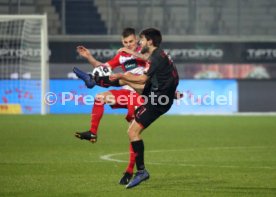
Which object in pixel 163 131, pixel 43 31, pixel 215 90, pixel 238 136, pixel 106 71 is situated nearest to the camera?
pixel 106 71

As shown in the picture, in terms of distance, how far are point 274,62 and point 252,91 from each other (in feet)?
6.61

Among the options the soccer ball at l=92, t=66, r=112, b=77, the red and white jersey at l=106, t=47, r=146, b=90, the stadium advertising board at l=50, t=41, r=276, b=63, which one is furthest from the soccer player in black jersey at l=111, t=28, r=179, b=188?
the stadium advertising board at l=50, t=41, r=276, b=63

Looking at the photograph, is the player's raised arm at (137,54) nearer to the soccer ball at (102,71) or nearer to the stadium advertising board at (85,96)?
the soccer ball at (102,71)

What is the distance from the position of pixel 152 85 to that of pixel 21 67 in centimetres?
2186

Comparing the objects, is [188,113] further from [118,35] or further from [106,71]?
[106,71]

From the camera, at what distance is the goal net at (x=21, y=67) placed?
3194 centimetres

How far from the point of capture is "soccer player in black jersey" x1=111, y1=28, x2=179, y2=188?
11.2 m

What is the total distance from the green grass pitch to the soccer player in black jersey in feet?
1.70

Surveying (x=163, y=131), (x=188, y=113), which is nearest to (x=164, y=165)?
(x=163, y=131)

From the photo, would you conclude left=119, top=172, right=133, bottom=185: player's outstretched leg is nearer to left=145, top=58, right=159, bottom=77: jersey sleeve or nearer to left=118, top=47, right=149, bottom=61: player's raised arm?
left=145, top=58, right=159, bottom=77: jersey sleeve

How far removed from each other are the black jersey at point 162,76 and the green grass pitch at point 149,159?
4.15ft

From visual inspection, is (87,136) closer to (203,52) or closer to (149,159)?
(149,159)

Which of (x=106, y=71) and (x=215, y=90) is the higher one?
(x=106, y=71)

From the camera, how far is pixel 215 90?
1292 inches
